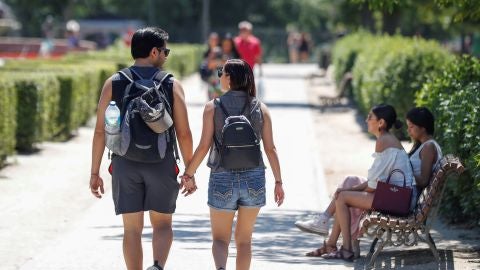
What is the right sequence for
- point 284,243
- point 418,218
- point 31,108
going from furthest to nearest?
point 31,108 → point 284,243 → point 418,218

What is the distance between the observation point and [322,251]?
9.55m

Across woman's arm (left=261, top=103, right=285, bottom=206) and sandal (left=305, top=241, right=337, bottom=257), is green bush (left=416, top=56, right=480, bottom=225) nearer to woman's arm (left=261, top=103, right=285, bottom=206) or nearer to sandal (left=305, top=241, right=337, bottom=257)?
sandal (left=305, top=241, right=337, bottom=257)

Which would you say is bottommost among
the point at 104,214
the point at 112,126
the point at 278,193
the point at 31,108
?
the point at 104,214

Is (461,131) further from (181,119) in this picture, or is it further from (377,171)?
(181,119)

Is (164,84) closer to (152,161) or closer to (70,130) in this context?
(152,161)

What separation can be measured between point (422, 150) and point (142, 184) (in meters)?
2.75

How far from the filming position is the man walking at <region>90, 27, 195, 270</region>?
7.32m

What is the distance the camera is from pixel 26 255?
31.3ft

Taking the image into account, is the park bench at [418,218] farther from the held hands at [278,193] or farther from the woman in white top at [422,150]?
the held hands at [278,193]

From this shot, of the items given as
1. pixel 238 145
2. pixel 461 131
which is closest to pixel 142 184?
pixel 238 145

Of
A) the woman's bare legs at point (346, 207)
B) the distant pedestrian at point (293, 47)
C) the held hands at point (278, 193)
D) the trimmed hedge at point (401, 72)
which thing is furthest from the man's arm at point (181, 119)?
the distant pedestrian at point (293, 47)

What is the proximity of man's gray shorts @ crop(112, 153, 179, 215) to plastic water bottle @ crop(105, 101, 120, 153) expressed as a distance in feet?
0.49

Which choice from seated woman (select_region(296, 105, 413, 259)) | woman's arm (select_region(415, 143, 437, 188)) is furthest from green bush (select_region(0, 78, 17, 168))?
woman's arm (select_region(415, 143, 437, 188))

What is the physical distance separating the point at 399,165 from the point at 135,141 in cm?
259
